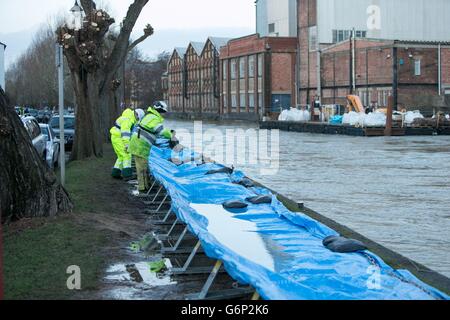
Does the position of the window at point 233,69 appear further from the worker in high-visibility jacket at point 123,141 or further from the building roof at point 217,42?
the worker in high-visibility jacket at point 123,141

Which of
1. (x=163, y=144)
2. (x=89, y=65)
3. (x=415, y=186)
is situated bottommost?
(x=415, y=186)

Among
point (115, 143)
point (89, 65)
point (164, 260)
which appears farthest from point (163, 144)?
point (164, 260)

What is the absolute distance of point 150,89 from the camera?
4252 inches

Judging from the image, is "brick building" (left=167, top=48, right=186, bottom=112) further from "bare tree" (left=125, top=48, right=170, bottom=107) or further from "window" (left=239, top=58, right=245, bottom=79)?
"window" (left=239, top=58, right=245, bottom=79)

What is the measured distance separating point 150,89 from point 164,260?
10118cm

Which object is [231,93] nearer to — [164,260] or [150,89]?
[150,89]

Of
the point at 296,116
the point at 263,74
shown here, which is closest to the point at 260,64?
the point at 263,74

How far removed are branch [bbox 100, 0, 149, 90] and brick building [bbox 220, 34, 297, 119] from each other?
51618mm

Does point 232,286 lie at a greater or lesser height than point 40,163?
lesser

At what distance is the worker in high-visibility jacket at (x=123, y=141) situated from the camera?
15508 mm

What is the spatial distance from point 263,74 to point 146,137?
202 ft

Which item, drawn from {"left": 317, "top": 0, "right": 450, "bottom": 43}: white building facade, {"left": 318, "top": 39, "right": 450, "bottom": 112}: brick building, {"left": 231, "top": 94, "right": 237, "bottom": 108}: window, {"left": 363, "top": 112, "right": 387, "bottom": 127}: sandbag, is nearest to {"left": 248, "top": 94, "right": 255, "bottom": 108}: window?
{"left": 231, "top": 94, "right": 237, "bottom": 108}: window

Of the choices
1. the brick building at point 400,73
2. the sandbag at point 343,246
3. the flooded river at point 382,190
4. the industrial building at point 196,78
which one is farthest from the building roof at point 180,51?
the sandbag at point 343,246

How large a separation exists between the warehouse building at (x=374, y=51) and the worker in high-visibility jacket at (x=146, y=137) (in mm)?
44344
